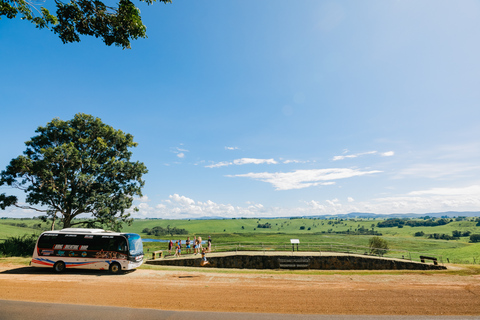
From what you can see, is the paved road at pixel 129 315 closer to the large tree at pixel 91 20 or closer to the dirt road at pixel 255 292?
the dirt road at pixel 255 292

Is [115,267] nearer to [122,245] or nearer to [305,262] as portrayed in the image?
[122,245]

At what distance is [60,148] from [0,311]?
19.0 meters

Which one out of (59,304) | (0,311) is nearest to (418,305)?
(59,304)

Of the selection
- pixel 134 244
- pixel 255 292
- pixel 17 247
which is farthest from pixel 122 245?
pixel 17 247

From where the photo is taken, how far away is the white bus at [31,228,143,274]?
58.6ft

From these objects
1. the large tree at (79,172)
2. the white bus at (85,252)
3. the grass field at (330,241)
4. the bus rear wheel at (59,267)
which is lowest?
the grass field at (330,241)

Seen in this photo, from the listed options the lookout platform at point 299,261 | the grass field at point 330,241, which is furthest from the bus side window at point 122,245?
the grass field at point 330,241

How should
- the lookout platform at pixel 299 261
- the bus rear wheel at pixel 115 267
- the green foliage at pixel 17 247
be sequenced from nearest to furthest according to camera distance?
the bus rear wheel at pixel 115 267
the green foliage at pixel 17 247
the lookout platform at pixel 299 261

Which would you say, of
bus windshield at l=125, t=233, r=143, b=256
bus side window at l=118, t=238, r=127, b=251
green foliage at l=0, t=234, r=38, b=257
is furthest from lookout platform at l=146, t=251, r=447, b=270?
green foliage at l=0, t=234, r=38, b=257

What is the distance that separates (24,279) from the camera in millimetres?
15047

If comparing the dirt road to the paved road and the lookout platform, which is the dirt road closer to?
the paved road

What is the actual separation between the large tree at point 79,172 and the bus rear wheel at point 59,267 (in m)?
9.18

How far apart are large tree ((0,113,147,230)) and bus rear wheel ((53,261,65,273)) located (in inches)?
361

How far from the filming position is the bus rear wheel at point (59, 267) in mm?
17812
